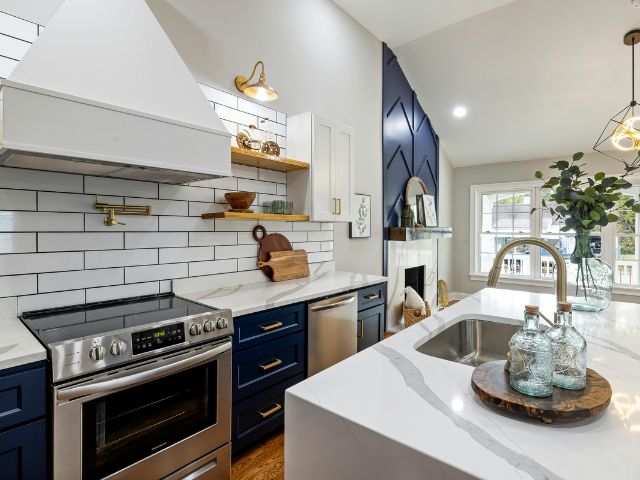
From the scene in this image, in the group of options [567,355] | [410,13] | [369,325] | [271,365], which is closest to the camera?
[567,355]

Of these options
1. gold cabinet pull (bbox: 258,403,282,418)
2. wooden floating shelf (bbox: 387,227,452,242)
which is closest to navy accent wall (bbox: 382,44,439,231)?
wooden floating shelf (bbox: 387,227,452,242)

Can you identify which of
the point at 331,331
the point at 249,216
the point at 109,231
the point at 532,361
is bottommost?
the point at 331,331

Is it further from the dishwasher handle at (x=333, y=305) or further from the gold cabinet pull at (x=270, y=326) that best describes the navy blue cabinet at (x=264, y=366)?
the dishwasher handle at (x=333, y=305)

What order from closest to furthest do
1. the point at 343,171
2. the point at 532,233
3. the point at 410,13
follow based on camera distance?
the point at 343,171, the point at 410,13, the point at 532,233

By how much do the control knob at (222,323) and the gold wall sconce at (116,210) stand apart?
2.57ft

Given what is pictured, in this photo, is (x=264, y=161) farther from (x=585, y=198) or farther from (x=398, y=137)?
(x=398, y=137)

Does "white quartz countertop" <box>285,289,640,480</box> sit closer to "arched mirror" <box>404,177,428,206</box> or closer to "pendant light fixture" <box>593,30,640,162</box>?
"pendant light fixture" <box>593,30,640,162</box>

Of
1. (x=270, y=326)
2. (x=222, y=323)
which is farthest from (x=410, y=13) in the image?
(x=222, y=323)

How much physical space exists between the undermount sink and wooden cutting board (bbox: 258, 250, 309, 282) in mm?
1558

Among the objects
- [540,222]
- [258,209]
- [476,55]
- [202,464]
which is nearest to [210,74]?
[258,209]

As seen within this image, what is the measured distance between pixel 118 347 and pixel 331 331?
1383 millimetres

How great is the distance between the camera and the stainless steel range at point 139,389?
1.29 meters

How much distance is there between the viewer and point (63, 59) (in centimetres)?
143

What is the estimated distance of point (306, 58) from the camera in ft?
10.4
